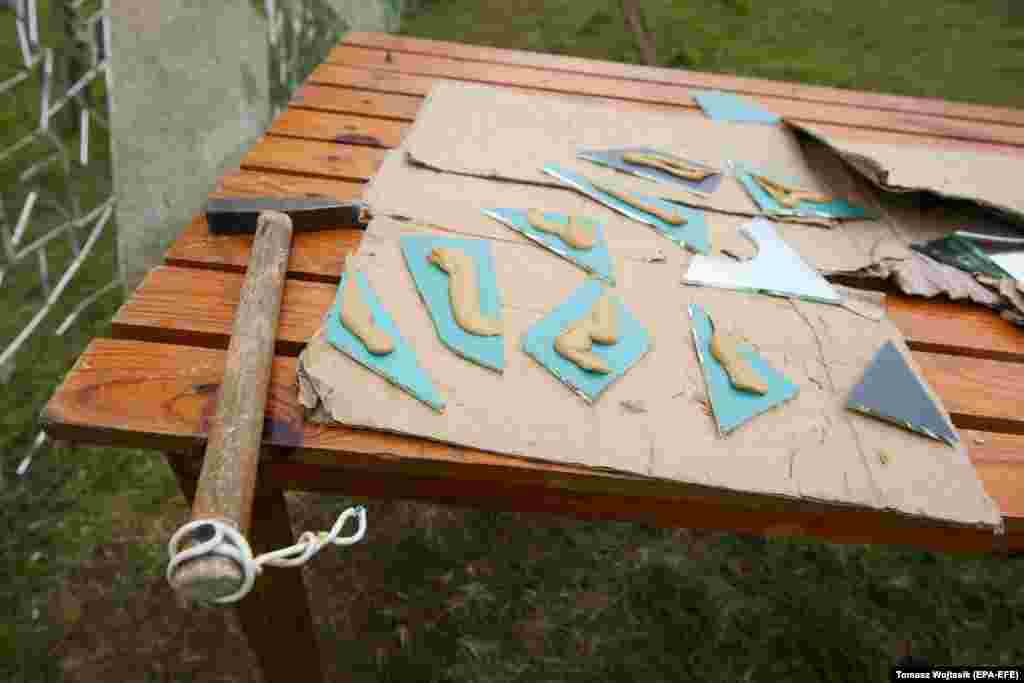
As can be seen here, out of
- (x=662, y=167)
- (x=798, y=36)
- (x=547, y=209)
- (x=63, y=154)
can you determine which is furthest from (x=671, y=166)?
(x=798, y=36)

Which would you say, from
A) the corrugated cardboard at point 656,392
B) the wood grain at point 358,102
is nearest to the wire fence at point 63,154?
the wood grain at point 358,102

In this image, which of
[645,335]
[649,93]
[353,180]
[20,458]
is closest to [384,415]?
[645,335]

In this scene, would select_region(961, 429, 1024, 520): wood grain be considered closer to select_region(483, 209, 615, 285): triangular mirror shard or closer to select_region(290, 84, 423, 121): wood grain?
select_region(483, 209, 615, 285): triangular mirror shard

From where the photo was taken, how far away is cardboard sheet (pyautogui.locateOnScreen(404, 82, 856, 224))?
1.12 meters

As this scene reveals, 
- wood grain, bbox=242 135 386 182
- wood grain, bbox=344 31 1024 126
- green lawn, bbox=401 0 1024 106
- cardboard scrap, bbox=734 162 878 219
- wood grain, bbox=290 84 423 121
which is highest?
green lawn, bbox=401 0 1024 106

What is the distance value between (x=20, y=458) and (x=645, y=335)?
1499 millimetres

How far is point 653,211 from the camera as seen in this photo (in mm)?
1055

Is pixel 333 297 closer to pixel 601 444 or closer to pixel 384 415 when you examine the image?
pixel 384 415

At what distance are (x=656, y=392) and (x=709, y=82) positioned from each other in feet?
3.83

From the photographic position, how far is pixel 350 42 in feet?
5.64

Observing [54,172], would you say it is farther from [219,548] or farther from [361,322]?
[219,548]

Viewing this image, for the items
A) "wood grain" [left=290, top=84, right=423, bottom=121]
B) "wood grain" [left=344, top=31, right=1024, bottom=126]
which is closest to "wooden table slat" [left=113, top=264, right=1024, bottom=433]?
"wood grain" [left=290, top=84, right=423, bottom=121]

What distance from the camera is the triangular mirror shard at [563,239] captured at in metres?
0.93

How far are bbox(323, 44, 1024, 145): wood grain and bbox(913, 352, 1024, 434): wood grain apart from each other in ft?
2.56
